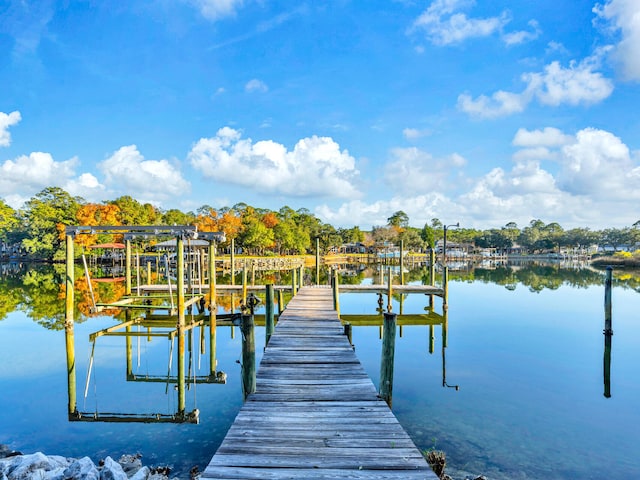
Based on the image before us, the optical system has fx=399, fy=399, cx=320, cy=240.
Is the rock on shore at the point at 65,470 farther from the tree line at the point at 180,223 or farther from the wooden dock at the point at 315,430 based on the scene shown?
the tree line at the point at 180,223

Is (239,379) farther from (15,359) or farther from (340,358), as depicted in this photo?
(15,359)

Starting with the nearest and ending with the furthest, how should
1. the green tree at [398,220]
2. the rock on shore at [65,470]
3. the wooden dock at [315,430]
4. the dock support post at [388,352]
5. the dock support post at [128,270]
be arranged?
the wooden dock at [315,430] → the rock on shore at [65,470] → the dock support post at [388,352] → the dock support post at [128,270] → the green tree at [398,220]

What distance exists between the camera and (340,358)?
7367 mm

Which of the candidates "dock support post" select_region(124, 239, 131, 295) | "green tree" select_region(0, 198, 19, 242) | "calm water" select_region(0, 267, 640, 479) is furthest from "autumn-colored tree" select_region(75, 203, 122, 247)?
"dock support post" select_region(124, 239, 131, 295)

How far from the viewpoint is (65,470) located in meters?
5.73

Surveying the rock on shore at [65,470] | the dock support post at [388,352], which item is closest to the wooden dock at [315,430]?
the dock support post at [388,352]

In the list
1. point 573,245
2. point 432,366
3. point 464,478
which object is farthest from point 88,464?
point 573,245

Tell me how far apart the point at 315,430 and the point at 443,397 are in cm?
679

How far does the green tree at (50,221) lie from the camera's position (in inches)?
2361

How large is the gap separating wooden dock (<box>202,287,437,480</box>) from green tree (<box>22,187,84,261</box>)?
63681mm

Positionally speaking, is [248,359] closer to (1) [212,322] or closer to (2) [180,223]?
(1) [212,322]

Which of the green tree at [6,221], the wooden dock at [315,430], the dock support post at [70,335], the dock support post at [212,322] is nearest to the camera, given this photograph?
the wooden dock at [315,430]

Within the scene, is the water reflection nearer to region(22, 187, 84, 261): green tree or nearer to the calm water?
the calm water

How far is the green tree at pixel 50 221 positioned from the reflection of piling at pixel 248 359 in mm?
63482
